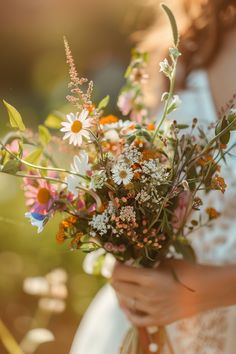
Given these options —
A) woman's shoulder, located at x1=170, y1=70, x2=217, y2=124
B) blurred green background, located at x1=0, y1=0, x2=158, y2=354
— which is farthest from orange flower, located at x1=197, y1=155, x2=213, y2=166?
blurred green background, located at x1=0, y1=0, x2=158, y2=354

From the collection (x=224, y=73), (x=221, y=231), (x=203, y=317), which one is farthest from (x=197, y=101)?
(x=203, y=317)

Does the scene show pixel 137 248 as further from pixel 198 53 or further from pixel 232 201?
pixel 198 53

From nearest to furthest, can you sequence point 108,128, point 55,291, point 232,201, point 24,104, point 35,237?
point 108,128 < point 55,291 < point 232,201 < point 35,237 < point 24,104

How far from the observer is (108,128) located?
83 cm

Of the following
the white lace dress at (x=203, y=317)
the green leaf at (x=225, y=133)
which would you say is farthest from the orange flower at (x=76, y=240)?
the white lace dress at (x=203, y=317)

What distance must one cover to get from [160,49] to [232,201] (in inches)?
18.4

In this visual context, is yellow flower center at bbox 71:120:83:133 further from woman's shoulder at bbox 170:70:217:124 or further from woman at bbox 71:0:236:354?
woman's shoulder at bbox 170:70:217:124

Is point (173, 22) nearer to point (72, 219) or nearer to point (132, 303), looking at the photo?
point (72, 219)

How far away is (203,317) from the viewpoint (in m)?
1.16

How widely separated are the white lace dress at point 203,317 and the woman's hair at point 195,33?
2.6 inches

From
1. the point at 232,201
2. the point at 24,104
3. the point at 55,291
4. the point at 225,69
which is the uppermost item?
the point at 24,104

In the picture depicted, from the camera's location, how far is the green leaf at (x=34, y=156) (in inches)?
31.9

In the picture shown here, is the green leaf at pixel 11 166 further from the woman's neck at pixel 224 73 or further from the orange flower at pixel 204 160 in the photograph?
the woman's neck at pixel 224 73

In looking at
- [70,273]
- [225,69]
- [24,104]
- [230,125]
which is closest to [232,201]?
[225,69]
